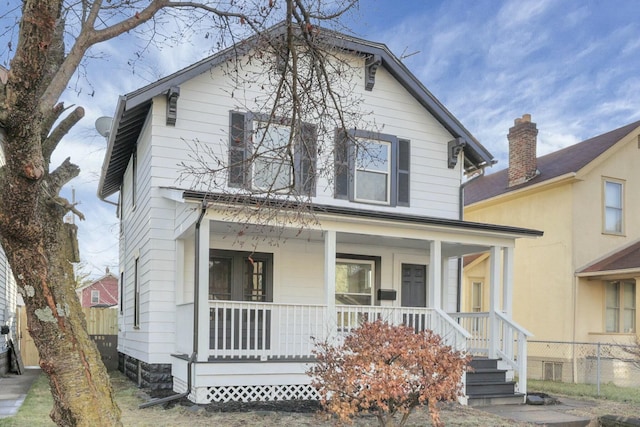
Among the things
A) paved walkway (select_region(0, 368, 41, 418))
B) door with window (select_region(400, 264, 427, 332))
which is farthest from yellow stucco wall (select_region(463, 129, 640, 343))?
paved walkway (select_region(0, 368, 41, 418))

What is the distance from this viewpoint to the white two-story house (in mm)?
9289

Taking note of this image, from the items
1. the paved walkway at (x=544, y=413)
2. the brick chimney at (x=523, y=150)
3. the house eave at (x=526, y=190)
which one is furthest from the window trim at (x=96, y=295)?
the paved walkway at (x=544, y=413)

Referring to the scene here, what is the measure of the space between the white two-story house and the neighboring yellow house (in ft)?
11.4

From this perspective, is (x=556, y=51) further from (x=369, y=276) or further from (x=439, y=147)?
(x=369, y=276)

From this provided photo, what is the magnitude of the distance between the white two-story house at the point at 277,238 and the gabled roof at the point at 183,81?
0.03 m

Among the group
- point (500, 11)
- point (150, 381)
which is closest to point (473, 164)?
point (500, 11)

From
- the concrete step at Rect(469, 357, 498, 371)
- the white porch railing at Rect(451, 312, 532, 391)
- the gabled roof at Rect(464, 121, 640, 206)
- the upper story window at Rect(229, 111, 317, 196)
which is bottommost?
the concrete step at Rect(469, 357, 498, 371)

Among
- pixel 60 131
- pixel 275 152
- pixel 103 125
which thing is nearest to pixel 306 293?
pixel 275 152

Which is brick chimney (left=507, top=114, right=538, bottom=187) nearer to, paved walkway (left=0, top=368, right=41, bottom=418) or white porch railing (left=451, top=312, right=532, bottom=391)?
white porch railing (left=451, top=312, right=532, bottom=391)

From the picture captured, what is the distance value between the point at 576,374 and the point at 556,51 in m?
9.92

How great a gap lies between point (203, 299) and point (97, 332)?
32.5 feet

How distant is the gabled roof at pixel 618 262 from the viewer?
48.5ft

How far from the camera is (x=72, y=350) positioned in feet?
15.1

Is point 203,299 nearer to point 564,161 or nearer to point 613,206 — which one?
point 564,161
